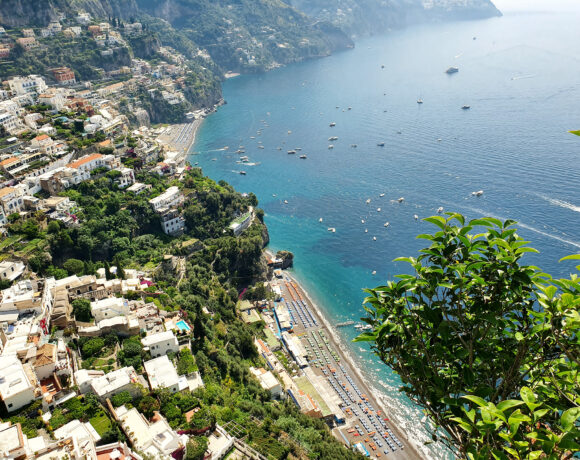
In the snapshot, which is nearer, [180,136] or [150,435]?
[150,435]

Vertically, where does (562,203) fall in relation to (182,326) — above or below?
below

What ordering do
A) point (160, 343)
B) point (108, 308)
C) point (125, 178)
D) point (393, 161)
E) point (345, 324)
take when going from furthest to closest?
point (393, 161) → point (125, 178) → point (345, 324) → point (108, 308) → point (160, 343)

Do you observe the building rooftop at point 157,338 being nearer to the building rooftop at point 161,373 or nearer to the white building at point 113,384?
the building rooftop at point 161,373

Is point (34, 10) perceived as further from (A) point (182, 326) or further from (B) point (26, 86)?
(A) point (182, 326)

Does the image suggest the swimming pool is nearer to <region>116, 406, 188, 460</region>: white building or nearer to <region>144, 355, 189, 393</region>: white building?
<region>144, 355, 189, 393</region>: white building

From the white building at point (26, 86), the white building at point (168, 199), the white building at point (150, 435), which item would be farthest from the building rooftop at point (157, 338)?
the white building at point (26, 86)

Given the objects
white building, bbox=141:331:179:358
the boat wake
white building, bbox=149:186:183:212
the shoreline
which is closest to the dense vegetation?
white building, bbox=141:331:179:358

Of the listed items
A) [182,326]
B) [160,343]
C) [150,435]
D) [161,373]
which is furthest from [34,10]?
[150,435]
